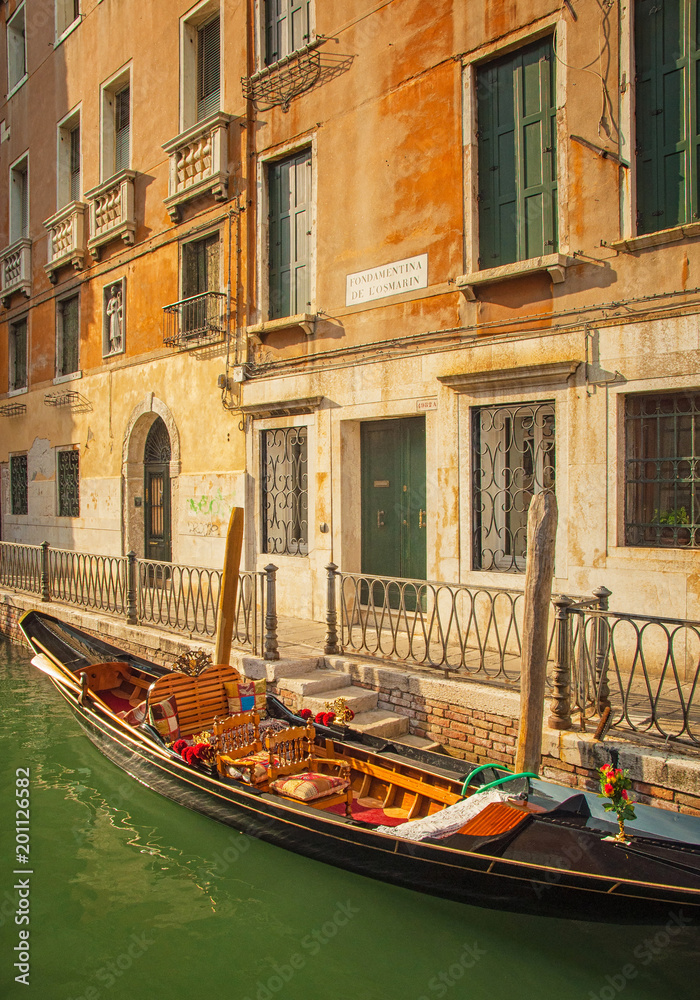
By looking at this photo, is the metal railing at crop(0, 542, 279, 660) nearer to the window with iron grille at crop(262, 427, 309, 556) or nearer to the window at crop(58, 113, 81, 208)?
the window with iron grille at crop(262, 427, 309, 556)

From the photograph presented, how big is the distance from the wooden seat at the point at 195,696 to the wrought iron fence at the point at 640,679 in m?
3.03

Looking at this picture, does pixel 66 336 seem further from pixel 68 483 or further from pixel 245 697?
pixel 245 697

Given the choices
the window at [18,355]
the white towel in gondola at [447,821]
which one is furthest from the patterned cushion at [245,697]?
the window at [18,355]

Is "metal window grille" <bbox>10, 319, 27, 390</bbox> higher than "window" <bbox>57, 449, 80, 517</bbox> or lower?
higher

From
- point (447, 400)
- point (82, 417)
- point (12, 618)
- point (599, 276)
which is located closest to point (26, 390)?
point (82, 417)

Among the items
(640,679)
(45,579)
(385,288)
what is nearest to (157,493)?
(45,579)

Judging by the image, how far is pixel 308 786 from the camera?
17.9 feet

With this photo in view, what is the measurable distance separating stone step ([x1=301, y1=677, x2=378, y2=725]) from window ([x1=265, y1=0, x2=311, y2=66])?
327 inches

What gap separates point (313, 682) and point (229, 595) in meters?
1.38

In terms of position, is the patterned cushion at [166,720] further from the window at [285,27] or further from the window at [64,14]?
the window at [64,14]

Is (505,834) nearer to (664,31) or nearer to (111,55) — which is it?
(664,31)

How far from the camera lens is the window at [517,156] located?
7727 millimetres

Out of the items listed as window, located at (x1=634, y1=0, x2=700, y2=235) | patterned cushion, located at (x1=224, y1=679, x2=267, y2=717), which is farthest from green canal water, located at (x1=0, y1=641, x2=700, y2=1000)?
window, located at (x1=634, y1=0, x2=700, y2=235)

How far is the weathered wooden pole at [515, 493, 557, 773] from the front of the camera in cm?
543
